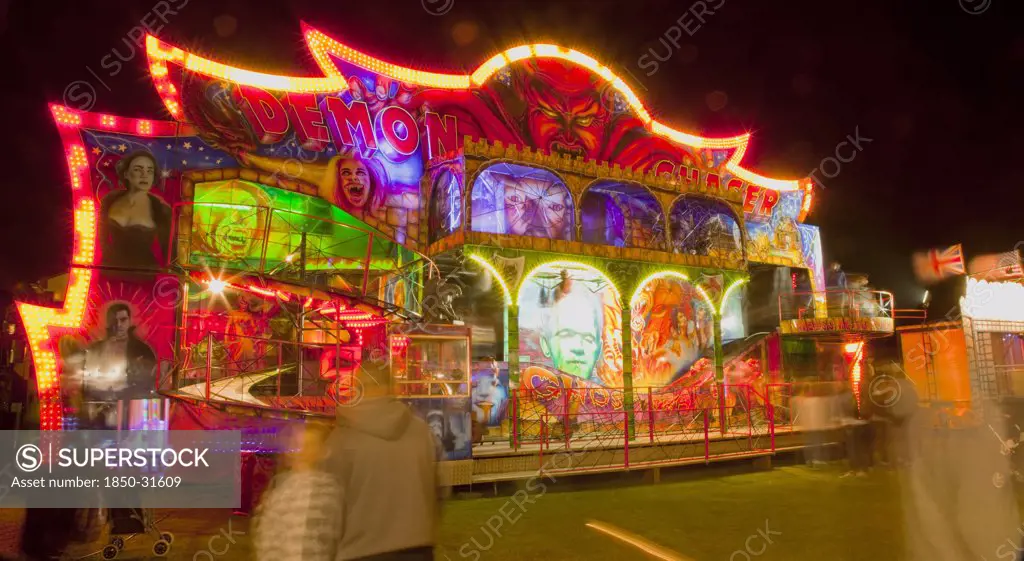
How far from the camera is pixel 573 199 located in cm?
1639

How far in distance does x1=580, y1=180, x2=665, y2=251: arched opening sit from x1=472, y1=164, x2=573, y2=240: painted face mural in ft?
3.83

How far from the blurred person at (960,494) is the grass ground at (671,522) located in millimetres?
1688

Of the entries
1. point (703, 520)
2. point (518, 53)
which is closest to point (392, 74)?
point (518, 53)

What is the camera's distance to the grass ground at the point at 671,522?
27.3 feet

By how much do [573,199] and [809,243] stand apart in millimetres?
12422

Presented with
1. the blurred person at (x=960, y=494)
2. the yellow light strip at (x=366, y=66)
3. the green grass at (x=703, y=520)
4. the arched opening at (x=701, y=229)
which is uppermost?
the yellow light strip at (x=366, y=66)

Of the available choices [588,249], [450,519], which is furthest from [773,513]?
[588,249]

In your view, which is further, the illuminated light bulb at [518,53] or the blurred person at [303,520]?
the illuminated light bulb at [518,53]

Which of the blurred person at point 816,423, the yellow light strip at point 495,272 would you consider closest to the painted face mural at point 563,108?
the yellow light strip at point 495,272

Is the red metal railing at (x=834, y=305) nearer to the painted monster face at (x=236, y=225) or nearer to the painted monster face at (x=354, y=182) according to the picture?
the painted monster face at (x=354, y=182)

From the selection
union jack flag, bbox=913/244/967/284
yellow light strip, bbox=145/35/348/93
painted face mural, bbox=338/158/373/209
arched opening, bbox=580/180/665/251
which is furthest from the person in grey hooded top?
union jack flag, bbox=913/244/967/284

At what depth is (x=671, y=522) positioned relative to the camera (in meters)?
9.97

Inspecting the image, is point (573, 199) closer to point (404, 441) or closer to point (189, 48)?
point (189, 48)

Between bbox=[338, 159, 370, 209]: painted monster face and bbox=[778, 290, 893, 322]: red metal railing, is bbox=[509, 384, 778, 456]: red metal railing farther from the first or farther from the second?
bbox=[338, 159, 370, 209]: painted monster face
